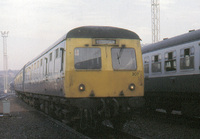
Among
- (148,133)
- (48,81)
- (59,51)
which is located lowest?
(148,133)

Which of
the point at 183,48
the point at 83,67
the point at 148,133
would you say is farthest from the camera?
the point at 183,48

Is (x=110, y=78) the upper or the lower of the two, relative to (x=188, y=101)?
upper

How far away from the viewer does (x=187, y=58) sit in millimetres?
11047

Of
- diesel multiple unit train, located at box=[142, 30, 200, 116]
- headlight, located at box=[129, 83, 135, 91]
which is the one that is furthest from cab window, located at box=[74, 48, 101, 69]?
diesel multiple unit train, located at box=[142, 30, 200, 116]

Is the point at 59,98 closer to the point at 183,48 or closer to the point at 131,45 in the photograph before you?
the point at 131,45

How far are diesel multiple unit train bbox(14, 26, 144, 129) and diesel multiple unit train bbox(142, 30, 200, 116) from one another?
2.31 meters

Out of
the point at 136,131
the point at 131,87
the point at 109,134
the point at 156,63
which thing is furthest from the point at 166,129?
the point at 156,63

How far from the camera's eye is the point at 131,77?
30.2 feet

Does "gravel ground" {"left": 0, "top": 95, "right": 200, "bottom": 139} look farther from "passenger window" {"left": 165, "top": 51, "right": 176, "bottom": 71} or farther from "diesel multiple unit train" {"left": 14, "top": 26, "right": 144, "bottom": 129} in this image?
"passenger window" {"left": 165, "top": 51, "right": 176, "bottom": 71}

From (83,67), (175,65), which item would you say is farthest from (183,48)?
(83,67)

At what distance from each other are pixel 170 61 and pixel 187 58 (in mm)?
1233

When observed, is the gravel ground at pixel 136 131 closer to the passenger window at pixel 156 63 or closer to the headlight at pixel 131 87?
the headlight at pixel 131 87

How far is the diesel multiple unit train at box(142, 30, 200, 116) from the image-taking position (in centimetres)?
1068

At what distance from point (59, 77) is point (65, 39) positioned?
49.8 inches
